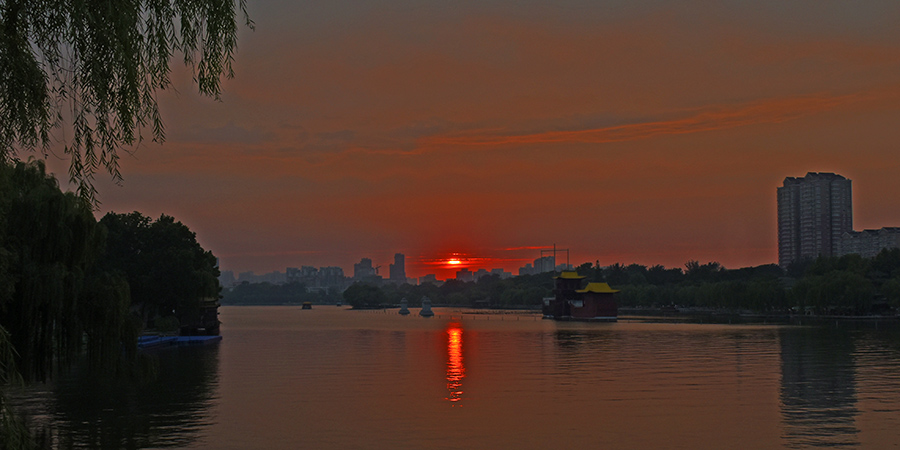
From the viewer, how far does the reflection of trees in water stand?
2856 cm

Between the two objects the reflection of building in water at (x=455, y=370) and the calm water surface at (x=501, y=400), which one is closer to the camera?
the calm water surface at (x=501, y=400)

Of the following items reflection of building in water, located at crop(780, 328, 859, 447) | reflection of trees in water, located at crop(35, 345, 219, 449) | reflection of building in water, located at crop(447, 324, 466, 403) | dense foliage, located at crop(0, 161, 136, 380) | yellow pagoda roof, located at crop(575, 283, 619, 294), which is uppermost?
dense foliage, located at crop(0, 161, 136, 380)

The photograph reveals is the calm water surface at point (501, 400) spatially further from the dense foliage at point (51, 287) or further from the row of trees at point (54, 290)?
the dense foliage at point (51, 287)


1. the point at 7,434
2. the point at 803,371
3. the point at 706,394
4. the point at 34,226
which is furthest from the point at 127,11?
the point at 803,371

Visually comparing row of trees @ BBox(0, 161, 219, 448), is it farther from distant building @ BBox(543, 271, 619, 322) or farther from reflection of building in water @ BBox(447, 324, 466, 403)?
distant building @ BBox(543, 271, 619, 322)

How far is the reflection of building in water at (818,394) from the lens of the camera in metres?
29.2

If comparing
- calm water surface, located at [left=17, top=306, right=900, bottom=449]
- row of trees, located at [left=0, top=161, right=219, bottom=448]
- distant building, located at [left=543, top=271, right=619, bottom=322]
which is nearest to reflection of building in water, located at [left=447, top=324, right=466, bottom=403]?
calm water surface, located at [left=17, top=306, right=900, bottom=449]

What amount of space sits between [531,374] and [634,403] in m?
13.9

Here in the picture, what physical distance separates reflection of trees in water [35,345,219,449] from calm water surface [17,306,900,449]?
0.30 feet

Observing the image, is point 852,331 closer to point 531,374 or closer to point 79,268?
point 531,374

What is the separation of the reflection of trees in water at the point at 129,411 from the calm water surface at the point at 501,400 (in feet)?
0.30

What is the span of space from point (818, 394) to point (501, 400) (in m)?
14.7

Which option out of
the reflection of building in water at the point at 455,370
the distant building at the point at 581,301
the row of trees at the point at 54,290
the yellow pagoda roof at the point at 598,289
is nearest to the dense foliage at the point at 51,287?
the row of trees at the point at 54,290

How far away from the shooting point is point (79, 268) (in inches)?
1033
